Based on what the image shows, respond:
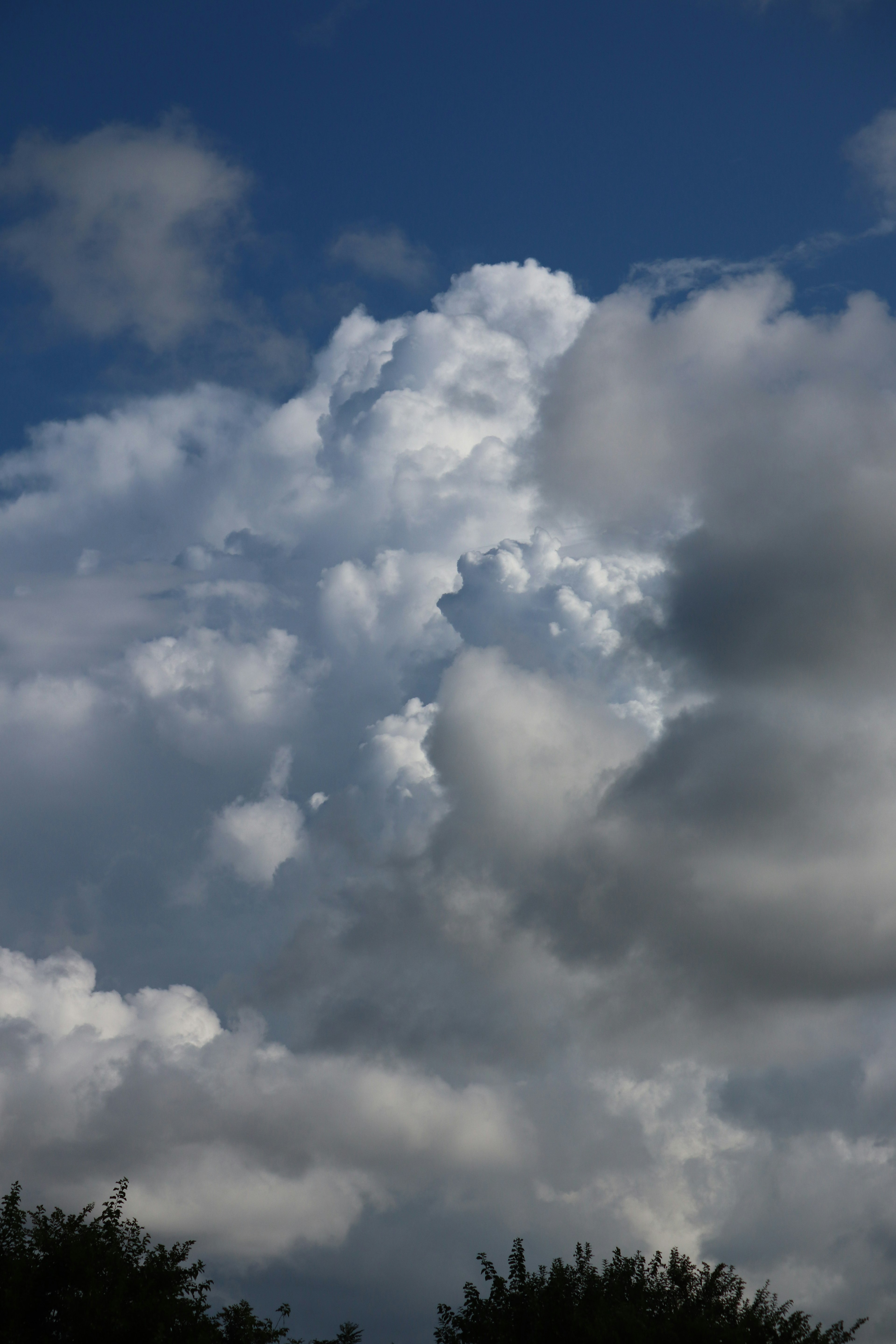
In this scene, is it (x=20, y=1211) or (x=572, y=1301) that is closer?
(x=20, y=1211)

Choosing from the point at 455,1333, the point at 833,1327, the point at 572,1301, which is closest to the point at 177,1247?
the point at 455,1333

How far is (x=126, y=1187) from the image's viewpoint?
154ft

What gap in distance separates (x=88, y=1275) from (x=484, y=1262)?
19.7 m

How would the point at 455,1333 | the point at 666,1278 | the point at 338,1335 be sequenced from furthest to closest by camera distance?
the point at 338,1335
the point at 666,1278
the point at 455,1333

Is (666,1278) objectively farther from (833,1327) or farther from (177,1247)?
(177,1247)

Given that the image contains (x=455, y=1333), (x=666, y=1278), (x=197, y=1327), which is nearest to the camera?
(x=197, y=1327)

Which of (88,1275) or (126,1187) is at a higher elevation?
(126,1187)

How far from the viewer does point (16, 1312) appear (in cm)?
3903

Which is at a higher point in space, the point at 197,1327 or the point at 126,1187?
the point at 126,1187

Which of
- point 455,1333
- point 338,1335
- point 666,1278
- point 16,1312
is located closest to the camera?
point 16,1312

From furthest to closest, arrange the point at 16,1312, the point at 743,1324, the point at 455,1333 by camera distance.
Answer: the point at 743,1324 → the point at 455,1333 → the point at 16,1312

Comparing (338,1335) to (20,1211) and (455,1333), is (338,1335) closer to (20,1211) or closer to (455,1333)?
(455,1333)

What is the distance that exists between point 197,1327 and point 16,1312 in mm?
6354

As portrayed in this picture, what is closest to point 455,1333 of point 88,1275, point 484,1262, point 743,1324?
point 484,1262
